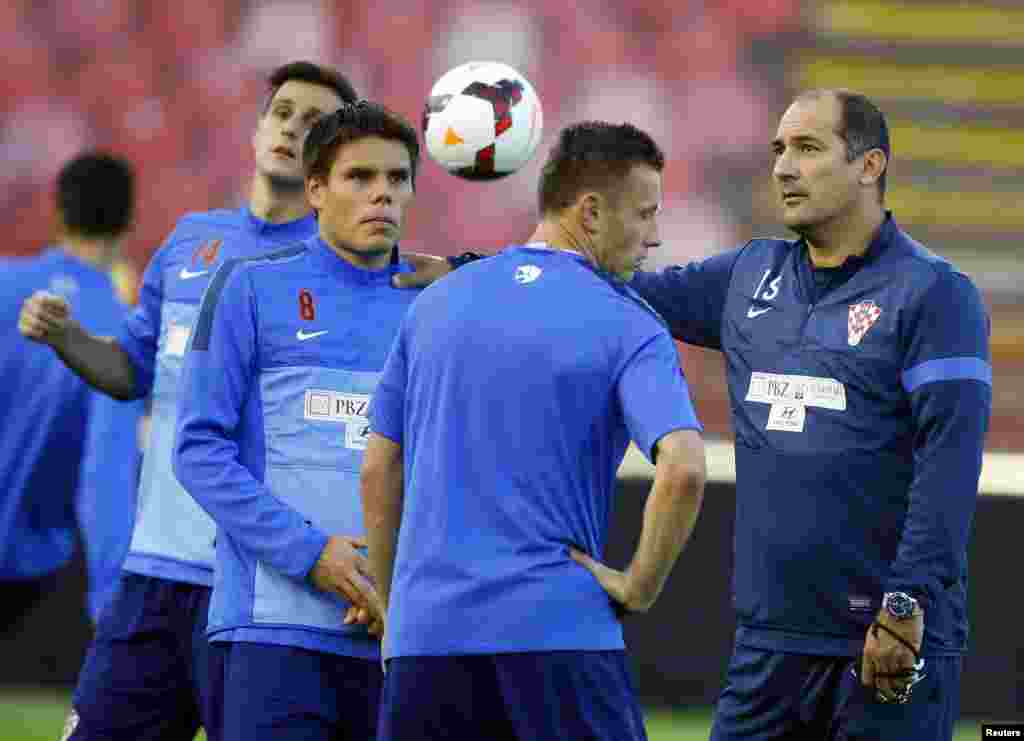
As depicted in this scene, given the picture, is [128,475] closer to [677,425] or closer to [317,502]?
[317,502]

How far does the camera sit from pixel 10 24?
8273 millimetres

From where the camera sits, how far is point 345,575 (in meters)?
3.78

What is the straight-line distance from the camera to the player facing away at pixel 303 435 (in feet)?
12.5

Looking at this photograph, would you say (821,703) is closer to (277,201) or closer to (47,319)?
(277,201)

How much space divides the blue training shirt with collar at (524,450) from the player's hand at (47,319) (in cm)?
149

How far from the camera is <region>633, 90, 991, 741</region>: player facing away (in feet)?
13.1

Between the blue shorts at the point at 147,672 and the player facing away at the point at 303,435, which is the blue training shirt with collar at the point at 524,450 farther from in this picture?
the blue shorts at the point at 147,672

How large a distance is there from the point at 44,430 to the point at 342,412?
2403mm

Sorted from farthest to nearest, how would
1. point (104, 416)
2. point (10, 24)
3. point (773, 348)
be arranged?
point (10, 24) < point (104, 416) < point (773, 348)

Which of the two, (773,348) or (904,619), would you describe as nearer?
(904,619)

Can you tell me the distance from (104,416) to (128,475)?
0.25 metres

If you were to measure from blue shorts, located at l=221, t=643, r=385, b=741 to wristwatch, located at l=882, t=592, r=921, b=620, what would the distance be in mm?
1066

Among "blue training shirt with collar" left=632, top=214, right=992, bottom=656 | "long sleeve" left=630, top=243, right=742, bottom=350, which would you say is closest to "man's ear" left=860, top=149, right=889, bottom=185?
"blue training shirt with collar" left=632, top=214, right=992, bottom=656

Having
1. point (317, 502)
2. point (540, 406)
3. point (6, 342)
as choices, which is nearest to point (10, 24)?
point (6, 342)
